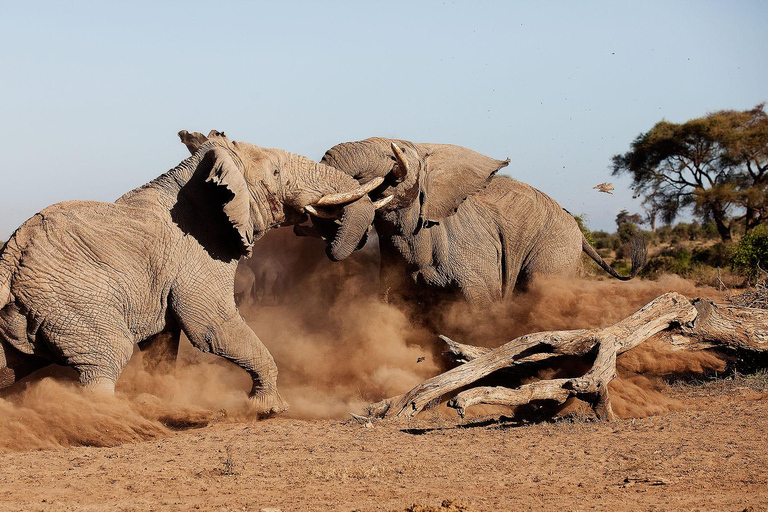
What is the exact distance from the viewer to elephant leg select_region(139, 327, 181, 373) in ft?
26.9

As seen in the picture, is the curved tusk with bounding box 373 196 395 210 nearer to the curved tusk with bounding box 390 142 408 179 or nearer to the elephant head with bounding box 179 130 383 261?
the elephant head with bounding box 179 130 383 261

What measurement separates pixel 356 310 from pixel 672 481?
17.4 feet

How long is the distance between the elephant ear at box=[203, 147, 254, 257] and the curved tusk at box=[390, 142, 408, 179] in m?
1.89

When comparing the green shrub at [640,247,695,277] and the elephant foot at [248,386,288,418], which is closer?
the elephant foot at [248,386,288,418]

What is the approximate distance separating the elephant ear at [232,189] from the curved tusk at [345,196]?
0.83 metres

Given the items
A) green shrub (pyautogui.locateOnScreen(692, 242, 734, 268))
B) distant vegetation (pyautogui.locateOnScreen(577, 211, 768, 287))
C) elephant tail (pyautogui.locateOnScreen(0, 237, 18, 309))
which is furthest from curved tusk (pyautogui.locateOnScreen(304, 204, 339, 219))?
green shrub (pyautogui.locateOnScreen(692, 242, 734, 268))

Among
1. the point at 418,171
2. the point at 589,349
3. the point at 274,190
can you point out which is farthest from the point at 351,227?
the point at 589,349

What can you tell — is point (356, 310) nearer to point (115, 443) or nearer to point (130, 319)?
point (130, 319)

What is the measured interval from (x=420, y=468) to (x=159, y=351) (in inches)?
140

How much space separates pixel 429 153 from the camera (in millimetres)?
10086

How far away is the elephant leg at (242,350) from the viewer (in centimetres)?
773

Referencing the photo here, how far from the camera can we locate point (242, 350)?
309 inches

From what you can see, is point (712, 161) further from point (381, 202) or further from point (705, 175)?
point (381, 202)

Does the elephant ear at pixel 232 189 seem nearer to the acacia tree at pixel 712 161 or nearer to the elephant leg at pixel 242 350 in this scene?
the elephant leg at pixel 242 350
